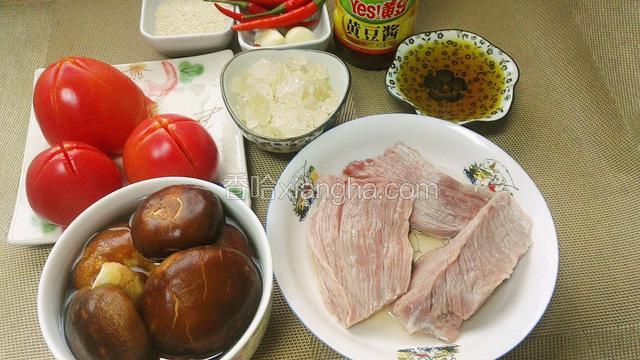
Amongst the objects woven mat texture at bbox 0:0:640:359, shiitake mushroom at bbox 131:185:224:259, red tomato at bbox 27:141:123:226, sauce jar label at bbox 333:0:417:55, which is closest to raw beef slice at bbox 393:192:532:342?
woven mat texture at bbox 0:0:640:359

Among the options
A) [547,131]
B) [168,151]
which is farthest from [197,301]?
[547,131]

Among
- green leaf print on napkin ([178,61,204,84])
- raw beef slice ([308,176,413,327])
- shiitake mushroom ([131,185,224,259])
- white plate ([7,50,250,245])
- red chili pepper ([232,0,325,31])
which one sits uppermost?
red chili pepper ([232,0,325,31])

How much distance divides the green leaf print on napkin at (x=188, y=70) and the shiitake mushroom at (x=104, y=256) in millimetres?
588

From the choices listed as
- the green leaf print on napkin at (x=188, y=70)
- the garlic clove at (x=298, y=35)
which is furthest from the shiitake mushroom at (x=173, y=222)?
the garlic clove at (x=298, y=35)

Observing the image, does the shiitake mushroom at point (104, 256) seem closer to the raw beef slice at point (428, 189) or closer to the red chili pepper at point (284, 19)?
the raw beef slice at point (428, 189)

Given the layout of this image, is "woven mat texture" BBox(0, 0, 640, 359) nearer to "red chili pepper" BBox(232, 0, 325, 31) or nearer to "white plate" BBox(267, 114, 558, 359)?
"white plate" BBox(267, 114, 558, 359)

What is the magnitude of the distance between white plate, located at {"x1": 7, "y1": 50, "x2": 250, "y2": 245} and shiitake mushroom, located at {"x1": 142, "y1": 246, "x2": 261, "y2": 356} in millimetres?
372

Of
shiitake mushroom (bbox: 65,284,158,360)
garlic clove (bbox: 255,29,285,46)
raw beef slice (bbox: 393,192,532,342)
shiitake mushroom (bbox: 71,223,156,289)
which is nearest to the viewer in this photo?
shiitake mushroom (bbox: 65,284,158,360)

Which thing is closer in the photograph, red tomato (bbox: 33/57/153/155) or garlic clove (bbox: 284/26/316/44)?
red tomato (bbox: 33/57/153/155)

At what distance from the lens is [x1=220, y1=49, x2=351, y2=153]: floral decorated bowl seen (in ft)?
3.72

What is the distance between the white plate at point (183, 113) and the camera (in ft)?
3.43

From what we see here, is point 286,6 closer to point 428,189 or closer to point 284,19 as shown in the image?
point 284,19

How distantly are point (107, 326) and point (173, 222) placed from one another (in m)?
0.18

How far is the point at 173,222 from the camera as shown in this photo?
0.78 metres
